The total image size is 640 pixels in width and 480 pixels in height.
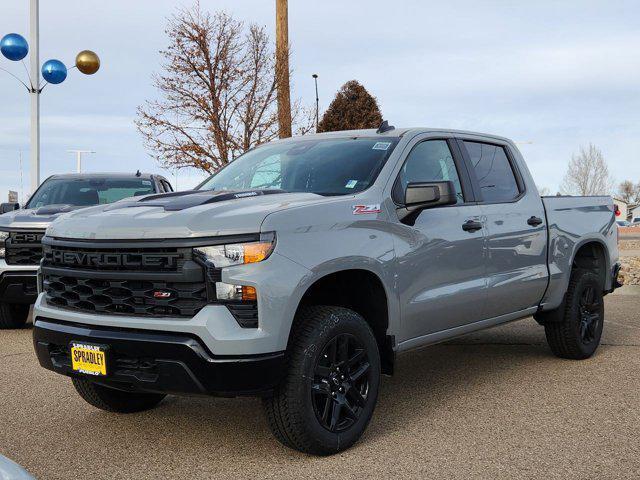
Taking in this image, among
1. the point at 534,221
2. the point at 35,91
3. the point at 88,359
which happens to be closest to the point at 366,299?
the point at 88,359

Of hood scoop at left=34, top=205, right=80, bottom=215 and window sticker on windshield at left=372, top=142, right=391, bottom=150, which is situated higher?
window sticker on windshield at left=372, top=142, right=391, bottom=150

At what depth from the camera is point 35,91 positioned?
1598cm

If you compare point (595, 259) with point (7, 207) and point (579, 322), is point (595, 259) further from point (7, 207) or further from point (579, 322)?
point (7, 207)

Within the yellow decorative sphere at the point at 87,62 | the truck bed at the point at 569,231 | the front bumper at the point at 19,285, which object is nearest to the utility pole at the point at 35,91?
the yellow decorative sphere at the point at 87,62

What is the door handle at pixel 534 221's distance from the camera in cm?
591

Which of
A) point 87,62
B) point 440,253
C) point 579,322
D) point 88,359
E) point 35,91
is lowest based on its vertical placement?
point 579,322

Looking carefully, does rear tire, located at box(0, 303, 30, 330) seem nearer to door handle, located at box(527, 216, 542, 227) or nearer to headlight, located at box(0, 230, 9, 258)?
headlight, located at box(0, 230, 9, 258)

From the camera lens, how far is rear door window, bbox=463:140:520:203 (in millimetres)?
5680

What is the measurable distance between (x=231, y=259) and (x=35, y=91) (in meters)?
13.7

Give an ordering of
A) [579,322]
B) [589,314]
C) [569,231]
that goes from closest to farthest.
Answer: [569,231] → [579,322] → [589,314]

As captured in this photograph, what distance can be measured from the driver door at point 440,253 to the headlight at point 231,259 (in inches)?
40.9

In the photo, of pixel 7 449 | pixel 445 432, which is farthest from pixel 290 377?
pixel 7 449

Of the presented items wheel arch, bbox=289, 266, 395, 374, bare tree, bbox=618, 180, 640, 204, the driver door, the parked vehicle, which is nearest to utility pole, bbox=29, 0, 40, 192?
the parked vehicle

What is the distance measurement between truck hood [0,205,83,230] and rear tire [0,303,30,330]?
93 centimetres
